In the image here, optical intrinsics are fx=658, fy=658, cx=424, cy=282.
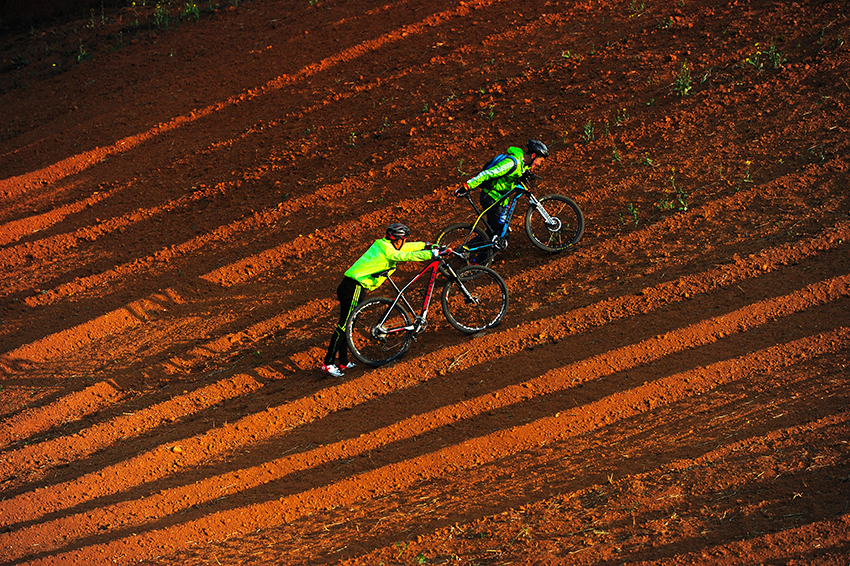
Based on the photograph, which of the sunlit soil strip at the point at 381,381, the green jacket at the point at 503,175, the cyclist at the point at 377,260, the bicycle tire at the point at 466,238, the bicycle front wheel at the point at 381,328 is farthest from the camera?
the bicycle tire at the point at 466,238

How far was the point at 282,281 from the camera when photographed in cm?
988

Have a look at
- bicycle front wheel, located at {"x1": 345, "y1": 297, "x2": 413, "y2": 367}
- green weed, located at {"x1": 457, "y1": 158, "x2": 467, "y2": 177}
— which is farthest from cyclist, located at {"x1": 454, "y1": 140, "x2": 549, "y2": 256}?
green weed, located at {"x1": 457, "y1": 158, "x2": 467, "y2": 177}

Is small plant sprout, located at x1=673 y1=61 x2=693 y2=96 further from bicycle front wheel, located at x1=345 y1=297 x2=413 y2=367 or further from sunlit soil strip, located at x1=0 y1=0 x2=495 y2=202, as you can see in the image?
bicycle front wheel, located at x1=345 y1=297 x2=413 y2=367

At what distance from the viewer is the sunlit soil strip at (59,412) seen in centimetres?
826

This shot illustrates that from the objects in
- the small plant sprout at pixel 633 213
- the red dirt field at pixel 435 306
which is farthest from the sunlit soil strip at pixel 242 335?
the small plant sprout at pixel 633 213

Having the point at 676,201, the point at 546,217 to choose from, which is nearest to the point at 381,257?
the point at 546,217

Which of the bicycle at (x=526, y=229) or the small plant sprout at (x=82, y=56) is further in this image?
the small plant sprout at (x=82, y=56)

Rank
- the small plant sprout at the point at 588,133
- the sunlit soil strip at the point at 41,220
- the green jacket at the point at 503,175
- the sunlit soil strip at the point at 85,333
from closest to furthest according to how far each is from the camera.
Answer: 1. the green jacket at the point at 503,175
2. the sunlit soil strip at the point at 85,333
3. the small plant sprout at the point at 588,133
4. the sunlit soil strip at the point at 41,220

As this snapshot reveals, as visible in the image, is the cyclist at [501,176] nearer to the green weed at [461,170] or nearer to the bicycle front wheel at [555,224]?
the bicycle front wheel at [555,224]

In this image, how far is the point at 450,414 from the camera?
7.22m

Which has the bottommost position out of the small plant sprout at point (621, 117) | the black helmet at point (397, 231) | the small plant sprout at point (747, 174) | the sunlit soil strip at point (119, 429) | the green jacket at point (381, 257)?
the small plant sprout at point (747, 174)

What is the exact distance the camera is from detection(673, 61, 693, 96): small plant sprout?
443 inches

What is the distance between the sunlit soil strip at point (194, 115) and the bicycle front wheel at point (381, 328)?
7.77 m

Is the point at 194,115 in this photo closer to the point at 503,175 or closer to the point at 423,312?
the point at 503,175
